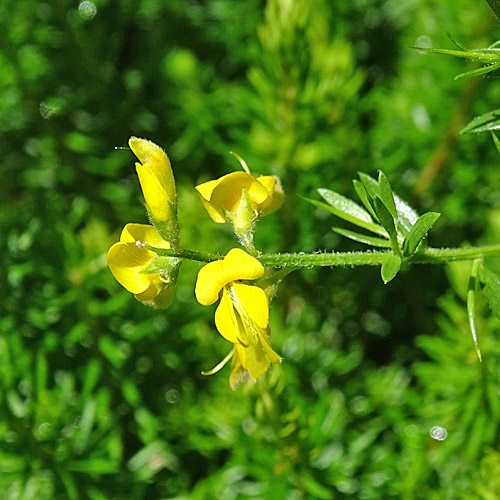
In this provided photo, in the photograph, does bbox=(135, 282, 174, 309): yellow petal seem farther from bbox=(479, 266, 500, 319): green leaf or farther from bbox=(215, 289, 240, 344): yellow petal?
bbox=(479, 266, 500, 319): green leaf

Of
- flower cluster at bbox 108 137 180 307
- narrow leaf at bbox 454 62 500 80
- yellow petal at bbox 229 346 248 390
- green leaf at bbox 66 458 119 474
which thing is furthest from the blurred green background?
narrow leaf at bbox 454 62 500 80

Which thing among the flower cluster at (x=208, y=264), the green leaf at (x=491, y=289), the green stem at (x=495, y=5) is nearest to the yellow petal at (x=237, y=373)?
the flower cluster at (x=208, y=264)

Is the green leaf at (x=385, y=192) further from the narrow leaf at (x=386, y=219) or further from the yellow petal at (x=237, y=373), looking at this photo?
the yellow petal at (x=237, y=373)

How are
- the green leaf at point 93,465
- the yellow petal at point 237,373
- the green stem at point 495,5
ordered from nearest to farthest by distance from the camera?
the green stem at point 495,5 → the yellow petal at point 237,373 → the green leaf at point 93,465

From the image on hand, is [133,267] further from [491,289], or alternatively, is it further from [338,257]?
[491,289]

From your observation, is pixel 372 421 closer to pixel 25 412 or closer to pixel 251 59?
pixel 25 412
